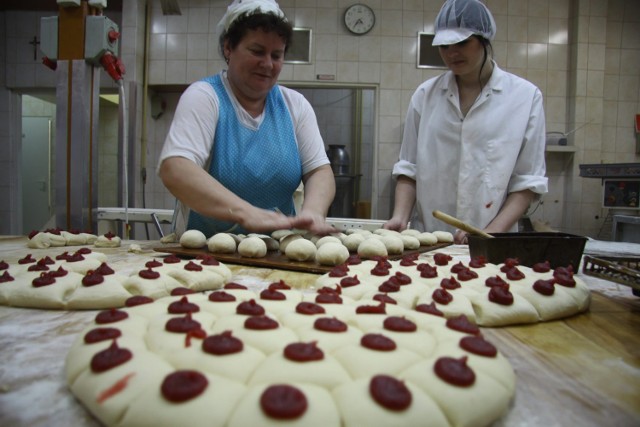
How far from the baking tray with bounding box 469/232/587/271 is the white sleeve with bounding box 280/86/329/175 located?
3.55 ft

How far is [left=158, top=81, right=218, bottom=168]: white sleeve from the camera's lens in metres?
2.08

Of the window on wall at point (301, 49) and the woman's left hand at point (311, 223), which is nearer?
the woman's left hand at point (311, 223)

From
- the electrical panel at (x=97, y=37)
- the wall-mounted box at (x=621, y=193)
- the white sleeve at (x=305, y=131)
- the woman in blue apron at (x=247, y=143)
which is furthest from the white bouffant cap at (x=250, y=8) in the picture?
the wall-mounted box at (x=621, y=193)

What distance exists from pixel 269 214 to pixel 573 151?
201 inches

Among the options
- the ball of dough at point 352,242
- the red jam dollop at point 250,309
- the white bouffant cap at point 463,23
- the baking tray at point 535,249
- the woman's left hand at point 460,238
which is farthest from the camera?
the woman's left hand at point 460,238

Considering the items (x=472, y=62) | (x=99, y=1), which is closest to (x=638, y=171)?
(x=472, y=62)

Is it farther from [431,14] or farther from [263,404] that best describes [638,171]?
[263,404]

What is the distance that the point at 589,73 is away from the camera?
18.8 ft

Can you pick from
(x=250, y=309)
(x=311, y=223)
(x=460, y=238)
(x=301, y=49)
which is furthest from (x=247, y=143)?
(x=301, y=49)

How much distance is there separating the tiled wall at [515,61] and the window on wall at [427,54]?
0.31ft

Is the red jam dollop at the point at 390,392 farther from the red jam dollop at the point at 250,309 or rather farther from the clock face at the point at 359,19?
the clock face at the point at 359,19

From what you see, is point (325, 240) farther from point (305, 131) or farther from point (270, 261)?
point (305, 131)

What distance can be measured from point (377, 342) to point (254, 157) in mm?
1594

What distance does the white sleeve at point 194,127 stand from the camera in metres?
2.08
